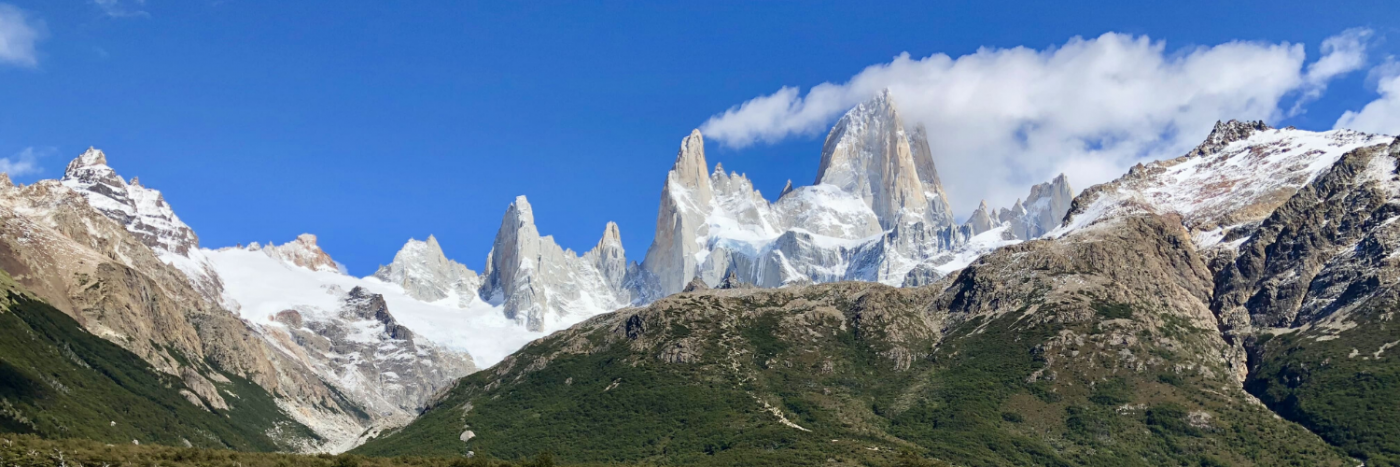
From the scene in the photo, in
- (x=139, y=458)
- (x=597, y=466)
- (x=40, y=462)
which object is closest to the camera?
(x=40, y=462)

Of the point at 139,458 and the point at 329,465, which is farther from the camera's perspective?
the point at 329,465

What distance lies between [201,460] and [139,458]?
276 inches

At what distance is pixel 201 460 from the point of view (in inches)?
5399

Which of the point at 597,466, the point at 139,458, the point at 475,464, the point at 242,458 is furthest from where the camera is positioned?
the point at 597,466

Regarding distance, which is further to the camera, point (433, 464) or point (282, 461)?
point (433, 464)

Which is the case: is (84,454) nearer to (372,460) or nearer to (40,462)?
(40,462)

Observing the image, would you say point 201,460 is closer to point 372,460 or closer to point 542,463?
point 372,460

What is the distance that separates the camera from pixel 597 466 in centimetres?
19500

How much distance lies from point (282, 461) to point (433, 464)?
21355 millimetres

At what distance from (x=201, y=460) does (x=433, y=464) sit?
30678 millimetres

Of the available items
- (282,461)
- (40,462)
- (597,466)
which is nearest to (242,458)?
(282,461)

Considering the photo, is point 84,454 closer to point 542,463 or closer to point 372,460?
point 372,460

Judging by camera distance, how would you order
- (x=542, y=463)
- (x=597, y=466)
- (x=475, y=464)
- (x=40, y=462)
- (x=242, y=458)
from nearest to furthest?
1. (x=40, y=462)
2. (x=242, y=458)
3. (x=475, y=464)
4. (x=542, y=463)
5. (x=597, y=466)

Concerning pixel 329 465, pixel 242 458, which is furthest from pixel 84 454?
pixel 329 465
